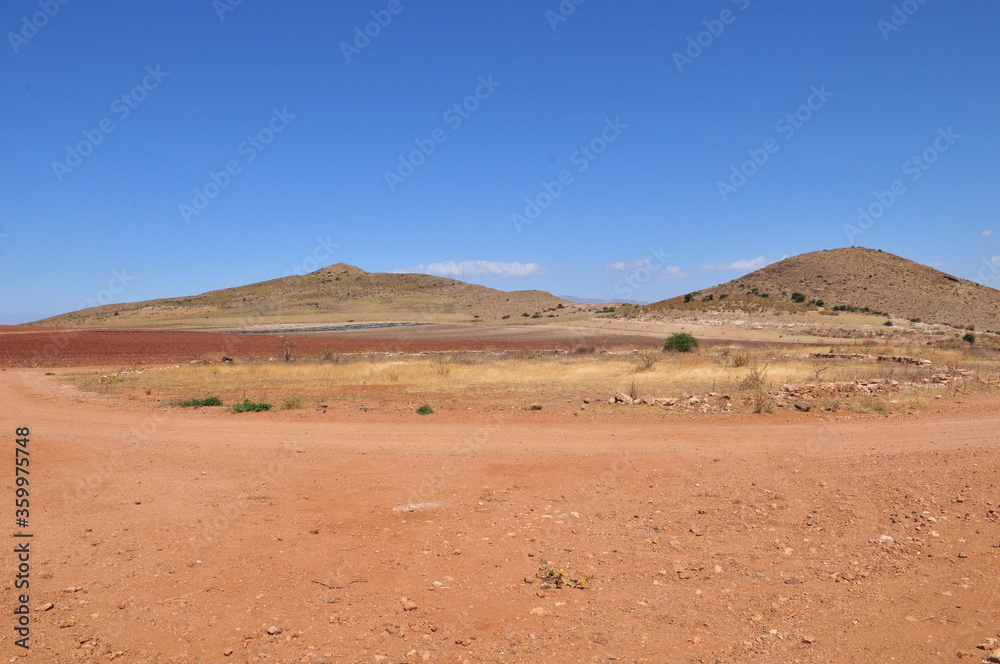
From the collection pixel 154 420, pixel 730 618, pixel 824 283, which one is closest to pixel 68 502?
pixel 154 420

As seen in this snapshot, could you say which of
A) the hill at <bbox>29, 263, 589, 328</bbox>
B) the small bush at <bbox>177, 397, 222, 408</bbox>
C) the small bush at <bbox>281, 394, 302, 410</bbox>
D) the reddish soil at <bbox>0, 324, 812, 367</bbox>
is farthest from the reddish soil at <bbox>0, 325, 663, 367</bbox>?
the hill at <bbox>29, 263, 589, 328</bbox>

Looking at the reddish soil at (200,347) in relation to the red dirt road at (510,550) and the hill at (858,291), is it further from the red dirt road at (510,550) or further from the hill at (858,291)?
the hill at (858,291)

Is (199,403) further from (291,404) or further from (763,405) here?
(763,405)

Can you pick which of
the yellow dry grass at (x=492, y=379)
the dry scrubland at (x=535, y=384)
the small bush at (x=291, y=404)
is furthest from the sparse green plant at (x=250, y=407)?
the yellow dry grass at (x=492, y=379)

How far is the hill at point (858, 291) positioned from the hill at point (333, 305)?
26.0 m

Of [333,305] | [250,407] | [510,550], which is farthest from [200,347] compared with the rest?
[333,305]

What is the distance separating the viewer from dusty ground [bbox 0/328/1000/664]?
13.4ft

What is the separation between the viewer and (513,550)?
557cm

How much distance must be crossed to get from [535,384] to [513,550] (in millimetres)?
13260

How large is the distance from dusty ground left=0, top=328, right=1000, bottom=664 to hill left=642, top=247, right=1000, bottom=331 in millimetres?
69231

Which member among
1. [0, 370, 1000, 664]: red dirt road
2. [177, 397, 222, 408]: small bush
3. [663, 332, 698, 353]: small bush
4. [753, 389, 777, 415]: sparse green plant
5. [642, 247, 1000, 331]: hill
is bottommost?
[0, 370, 1000, 664]: red dirt road

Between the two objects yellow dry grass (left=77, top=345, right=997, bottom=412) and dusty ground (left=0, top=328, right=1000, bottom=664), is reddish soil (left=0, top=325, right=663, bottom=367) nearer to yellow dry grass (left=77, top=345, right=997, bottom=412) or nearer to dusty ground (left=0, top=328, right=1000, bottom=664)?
yellow dry grass (left=77, top=345, right=997, bottom=412)

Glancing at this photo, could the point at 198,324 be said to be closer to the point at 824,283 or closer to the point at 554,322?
the point at 554,322

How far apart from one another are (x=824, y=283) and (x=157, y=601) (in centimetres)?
9673
